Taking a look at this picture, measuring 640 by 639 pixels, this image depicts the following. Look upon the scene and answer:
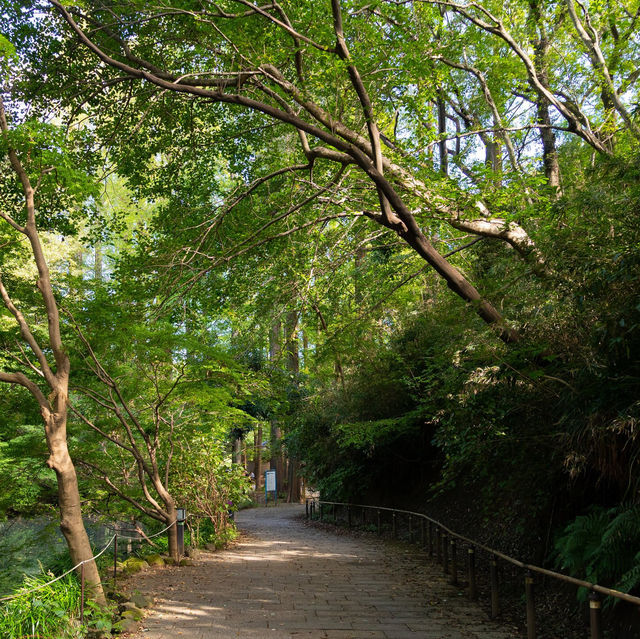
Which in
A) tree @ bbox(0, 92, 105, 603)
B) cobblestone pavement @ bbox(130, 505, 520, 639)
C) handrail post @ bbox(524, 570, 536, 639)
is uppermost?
tree @ bbox(0, 92, 105, 603)

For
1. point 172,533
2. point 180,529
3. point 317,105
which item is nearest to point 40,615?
point 172,533

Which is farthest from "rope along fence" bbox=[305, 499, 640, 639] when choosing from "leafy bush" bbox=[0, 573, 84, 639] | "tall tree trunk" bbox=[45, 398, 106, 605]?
"tall tree trunk" bbox=[45, 398, 106, 605]

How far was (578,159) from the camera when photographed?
43.2 ft

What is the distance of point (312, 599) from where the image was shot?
7.36 m

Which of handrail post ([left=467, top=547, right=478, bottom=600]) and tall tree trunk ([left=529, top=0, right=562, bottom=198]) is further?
tall tree trunk ([left=529, top=0, right=562, bottom=198])

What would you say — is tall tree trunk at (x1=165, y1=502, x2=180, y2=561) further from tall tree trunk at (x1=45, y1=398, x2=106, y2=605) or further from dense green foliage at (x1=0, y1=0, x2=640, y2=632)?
tall tree trunk at (x1=45, y1=398, x2=106, y2=605)

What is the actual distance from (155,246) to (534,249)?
596 cm

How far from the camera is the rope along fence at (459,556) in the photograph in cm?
427

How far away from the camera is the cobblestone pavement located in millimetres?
5934

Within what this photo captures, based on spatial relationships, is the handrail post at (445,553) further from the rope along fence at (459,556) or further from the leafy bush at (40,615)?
the leafy bush at (40,615)

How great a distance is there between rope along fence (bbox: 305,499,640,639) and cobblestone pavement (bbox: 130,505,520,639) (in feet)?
0.94

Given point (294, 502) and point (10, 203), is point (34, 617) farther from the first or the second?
point (294, 502)

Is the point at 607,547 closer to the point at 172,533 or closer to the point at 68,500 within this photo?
the point at 68,500

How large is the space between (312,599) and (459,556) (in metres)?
4.18
